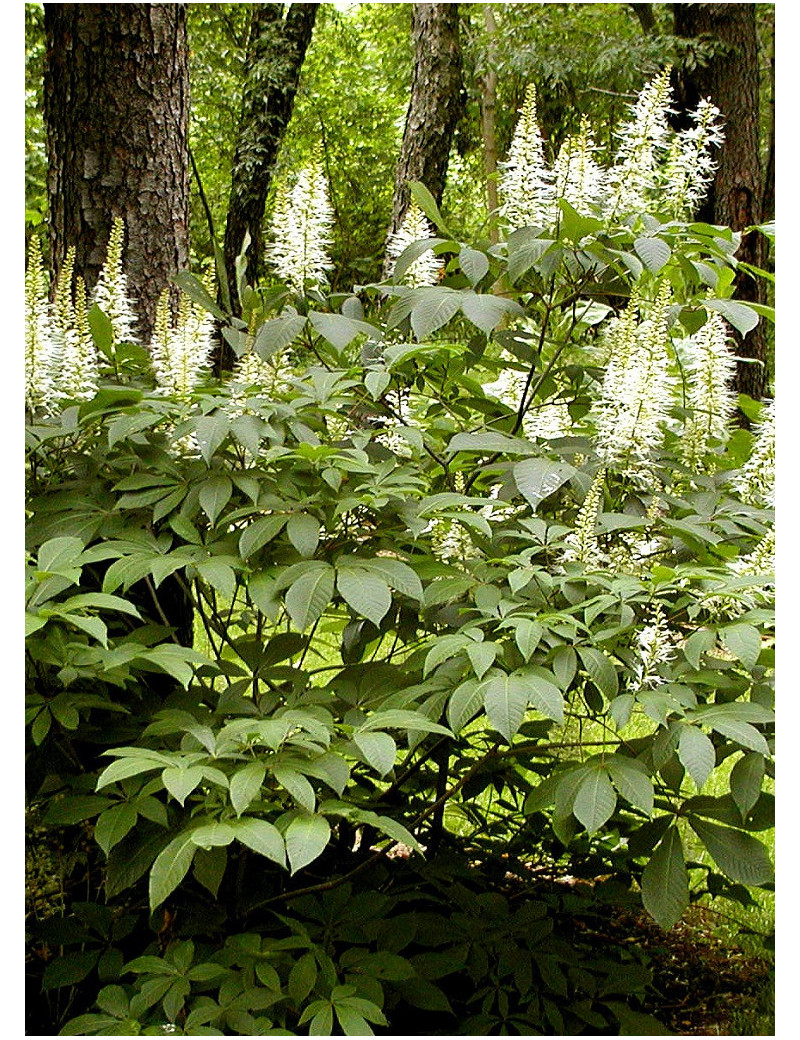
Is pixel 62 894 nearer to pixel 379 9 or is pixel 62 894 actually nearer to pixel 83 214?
pixel 83 214

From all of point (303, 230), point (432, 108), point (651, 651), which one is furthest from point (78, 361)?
point (432, 108)

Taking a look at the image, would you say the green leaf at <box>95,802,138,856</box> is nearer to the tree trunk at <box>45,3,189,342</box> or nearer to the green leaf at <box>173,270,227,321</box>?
the green leaf at <box>173,270,227,321</box>

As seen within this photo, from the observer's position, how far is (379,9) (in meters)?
15.0

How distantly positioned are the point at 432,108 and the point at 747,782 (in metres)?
4.81

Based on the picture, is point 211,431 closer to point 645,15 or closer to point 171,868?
point 171,868

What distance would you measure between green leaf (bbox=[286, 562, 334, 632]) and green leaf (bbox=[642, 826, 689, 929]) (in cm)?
75

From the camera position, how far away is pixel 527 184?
88.7 inches

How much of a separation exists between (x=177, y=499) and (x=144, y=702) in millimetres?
477

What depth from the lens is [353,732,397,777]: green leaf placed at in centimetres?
156

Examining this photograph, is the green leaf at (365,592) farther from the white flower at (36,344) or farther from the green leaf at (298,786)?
the white flower at (36,344)

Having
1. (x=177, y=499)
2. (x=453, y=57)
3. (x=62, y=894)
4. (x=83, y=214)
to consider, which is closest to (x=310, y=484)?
(x=177, y=499)

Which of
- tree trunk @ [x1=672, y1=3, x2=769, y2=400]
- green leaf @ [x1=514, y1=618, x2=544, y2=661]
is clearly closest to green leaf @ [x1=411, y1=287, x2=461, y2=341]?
green leaf @ [x1=514, y1=618, x2=544, y2=661]

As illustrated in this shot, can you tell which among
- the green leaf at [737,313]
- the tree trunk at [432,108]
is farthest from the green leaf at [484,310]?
the tree trunk at [432,108]

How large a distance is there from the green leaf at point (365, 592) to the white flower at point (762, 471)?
0.87 m
